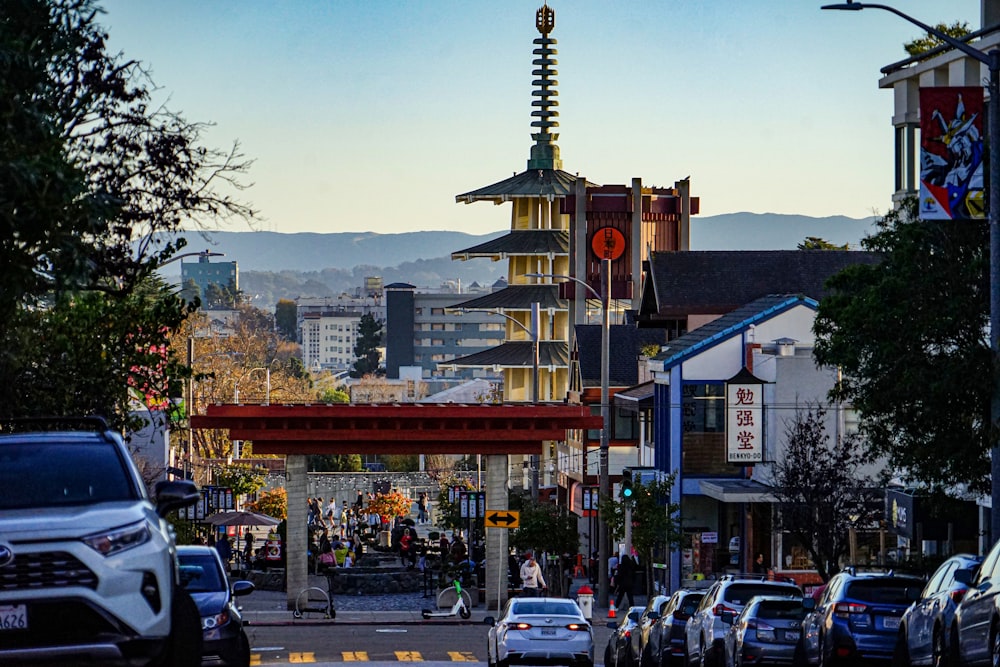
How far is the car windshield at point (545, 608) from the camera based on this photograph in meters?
29.0

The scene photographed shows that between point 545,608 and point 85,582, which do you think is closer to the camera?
point 85,582

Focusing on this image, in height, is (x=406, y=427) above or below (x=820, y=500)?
above

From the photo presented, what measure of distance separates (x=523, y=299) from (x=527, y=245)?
3019 millimetres

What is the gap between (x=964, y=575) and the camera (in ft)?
53.9

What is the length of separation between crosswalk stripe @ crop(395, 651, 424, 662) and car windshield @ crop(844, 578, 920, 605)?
576 inches

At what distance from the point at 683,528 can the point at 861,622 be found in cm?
2988

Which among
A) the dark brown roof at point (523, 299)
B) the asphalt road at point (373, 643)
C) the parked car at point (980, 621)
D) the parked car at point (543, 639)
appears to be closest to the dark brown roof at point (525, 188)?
the dark brown roof at point (523, 299)

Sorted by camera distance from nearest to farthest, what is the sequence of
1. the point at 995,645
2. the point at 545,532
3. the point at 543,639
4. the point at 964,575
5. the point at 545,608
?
the point at 995,645
the point at 964,575
the point at 543,639
the point at 545,608
the point at 545,532

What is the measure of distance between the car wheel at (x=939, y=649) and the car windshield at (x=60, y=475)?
7.80 m

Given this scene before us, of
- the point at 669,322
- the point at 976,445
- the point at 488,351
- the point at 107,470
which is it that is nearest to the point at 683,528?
the point at 669,322

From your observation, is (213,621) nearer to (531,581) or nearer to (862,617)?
(862,617)

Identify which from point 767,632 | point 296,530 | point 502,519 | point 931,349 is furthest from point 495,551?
point 767,632

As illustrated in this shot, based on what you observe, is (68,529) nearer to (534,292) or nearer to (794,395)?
(794,395)

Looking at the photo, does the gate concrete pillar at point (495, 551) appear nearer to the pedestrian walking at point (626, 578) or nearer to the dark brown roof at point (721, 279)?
the pedestrian walking at point (626, 578)
